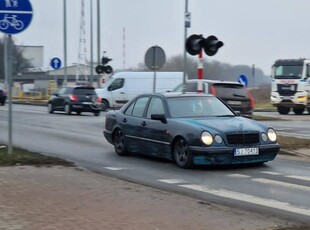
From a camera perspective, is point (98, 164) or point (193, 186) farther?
point (98, 164)

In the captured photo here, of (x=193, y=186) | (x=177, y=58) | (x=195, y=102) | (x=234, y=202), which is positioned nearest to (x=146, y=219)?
(x=234, y=202)

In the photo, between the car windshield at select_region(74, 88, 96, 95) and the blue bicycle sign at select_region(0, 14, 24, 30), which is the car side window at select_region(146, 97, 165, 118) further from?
the car windshield at select_region(74, 88, 96, 95)

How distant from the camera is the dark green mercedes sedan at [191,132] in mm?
10734

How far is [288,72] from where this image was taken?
35906 millimetres

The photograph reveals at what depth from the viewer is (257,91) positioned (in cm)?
6538

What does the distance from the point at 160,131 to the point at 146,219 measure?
4.98 metres

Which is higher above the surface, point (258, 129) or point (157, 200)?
point (258, 129)

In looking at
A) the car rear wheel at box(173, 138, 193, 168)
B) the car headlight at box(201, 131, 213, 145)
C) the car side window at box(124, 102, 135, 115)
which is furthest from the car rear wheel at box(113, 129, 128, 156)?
the car headlight at box(201, 131, 213, 145)

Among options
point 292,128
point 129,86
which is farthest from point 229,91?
point 129,86

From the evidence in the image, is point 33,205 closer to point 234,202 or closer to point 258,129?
point 234,202

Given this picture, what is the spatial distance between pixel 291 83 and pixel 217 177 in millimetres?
26553

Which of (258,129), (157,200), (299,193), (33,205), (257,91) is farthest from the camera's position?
(257,91)

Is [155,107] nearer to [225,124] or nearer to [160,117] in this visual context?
[160,117]

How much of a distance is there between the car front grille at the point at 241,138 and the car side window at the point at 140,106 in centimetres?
258
